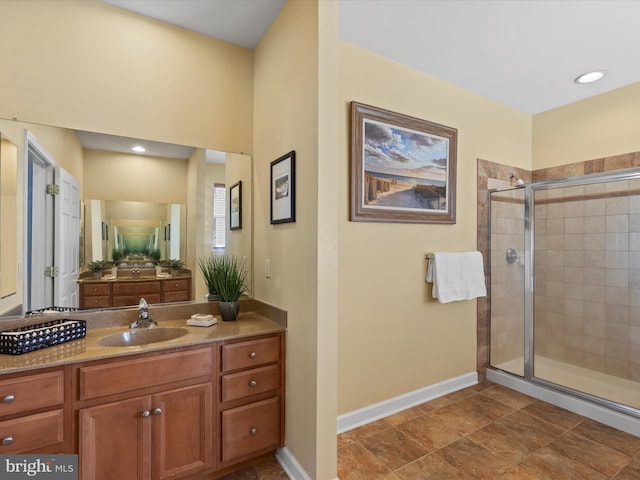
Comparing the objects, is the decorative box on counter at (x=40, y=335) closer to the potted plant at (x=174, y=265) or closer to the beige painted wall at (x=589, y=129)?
the potted plant at (x=174, y=265)

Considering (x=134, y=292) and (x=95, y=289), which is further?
(x=134, y=292)

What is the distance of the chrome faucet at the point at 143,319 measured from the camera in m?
1.81

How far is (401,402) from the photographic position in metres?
2.44

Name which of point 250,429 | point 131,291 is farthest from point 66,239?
point 250,429

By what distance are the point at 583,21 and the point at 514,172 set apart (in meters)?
1.44

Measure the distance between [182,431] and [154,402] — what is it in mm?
214

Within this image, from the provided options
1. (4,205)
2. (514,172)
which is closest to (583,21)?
(514,172)

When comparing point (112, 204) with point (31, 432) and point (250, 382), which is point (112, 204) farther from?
point (250, 382)

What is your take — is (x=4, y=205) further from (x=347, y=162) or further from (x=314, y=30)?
(x=347, y=162)

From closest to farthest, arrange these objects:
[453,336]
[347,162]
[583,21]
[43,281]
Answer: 1. [43,281]
2. [583,21]
3. [347,162]
4. [453,336]

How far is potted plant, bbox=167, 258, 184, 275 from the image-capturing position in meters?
2.06

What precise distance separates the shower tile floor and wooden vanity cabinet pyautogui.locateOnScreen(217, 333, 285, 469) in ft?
0.55

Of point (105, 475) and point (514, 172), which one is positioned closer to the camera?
point (105, 475)

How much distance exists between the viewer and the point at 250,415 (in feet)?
5.67
